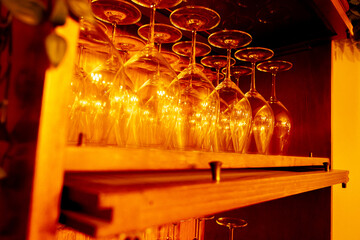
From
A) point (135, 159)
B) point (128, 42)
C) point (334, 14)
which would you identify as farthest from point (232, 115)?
point (135, 159)

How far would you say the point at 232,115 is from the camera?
0.99 m

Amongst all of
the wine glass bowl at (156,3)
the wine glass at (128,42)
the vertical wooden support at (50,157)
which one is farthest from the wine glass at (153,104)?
the vertical wooden support at (50,157)

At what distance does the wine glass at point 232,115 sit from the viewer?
3.12ft

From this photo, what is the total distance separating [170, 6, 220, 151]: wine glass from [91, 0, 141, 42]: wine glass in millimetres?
113

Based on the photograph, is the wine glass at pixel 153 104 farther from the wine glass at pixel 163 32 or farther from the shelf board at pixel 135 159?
the shelf board at pixel 135 159

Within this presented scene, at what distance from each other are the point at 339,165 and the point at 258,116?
2.04 ft

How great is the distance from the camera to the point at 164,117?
29.5 inches

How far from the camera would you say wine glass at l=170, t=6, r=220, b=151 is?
78 cm

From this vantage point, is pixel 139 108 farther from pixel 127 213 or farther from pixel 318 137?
pixel 318 137

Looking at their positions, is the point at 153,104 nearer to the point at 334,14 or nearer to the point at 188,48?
the point at 188,48

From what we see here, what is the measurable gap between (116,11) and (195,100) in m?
0.32

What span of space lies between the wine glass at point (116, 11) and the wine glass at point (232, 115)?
0.86 feet

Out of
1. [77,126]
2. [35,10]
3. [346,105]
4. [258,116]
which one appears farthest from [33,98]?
[346,105]

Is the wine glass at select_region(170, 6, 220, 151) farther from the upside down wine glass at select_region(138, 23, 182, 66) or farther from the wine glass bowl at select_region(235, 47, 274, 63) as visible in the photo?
the wine glass bowl at select_region(235, 47, 274, 63)
